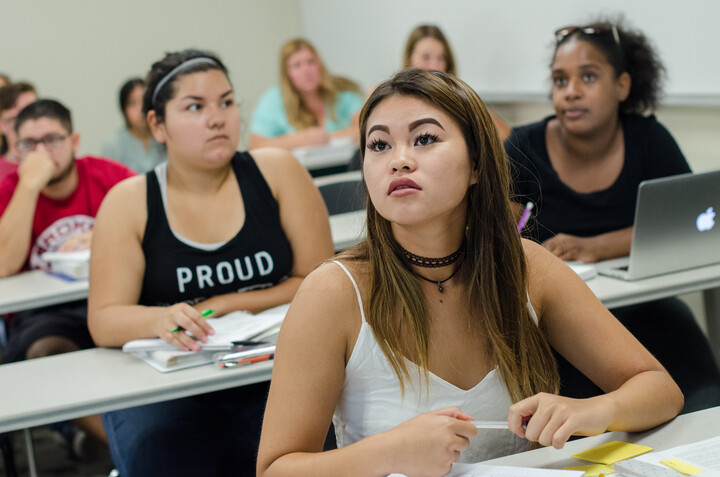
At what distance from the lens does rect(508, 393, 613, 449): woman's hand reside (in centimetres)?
108

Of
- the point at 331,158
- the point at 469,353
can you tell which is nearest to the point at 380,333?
the point at 469,353

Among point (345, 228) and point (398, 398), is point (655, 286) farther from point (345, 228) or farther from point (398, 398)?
point (345, 228)

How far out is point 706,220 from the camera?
194cm

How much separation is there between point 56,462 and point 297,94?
2.76 meters

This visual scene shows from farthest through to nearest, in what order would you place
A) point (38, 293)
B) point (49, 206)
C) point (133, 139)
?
point (133, 139), point (49, 206), point (38, 293)

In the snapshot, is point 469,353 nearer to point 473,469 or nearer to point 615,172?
point 473,469

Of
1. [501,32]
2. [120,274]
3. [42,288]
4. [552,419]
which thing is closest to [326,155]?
[501,32]

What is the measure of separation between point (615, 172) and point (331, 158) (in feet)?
7.20

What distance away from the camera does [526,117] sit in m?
4.35

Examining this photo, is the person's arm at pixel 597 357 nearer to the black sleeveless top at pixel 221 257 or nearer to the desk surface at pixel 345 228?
the black sleeveless top at pixel 221 257

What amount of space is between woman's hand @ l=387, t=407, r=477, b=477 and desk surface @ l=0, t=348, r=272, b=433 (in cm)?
60

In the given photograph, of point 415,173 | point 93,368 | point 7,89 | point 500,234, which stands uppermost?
point 7,89

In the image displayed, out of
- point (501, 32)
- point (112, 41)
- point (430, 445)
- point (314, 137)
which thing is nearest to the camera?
point (430, 445)

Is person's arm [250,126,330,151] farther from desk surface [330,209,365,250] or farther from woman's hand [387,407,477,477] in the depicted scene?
woman's hand [387,407,477,477]
